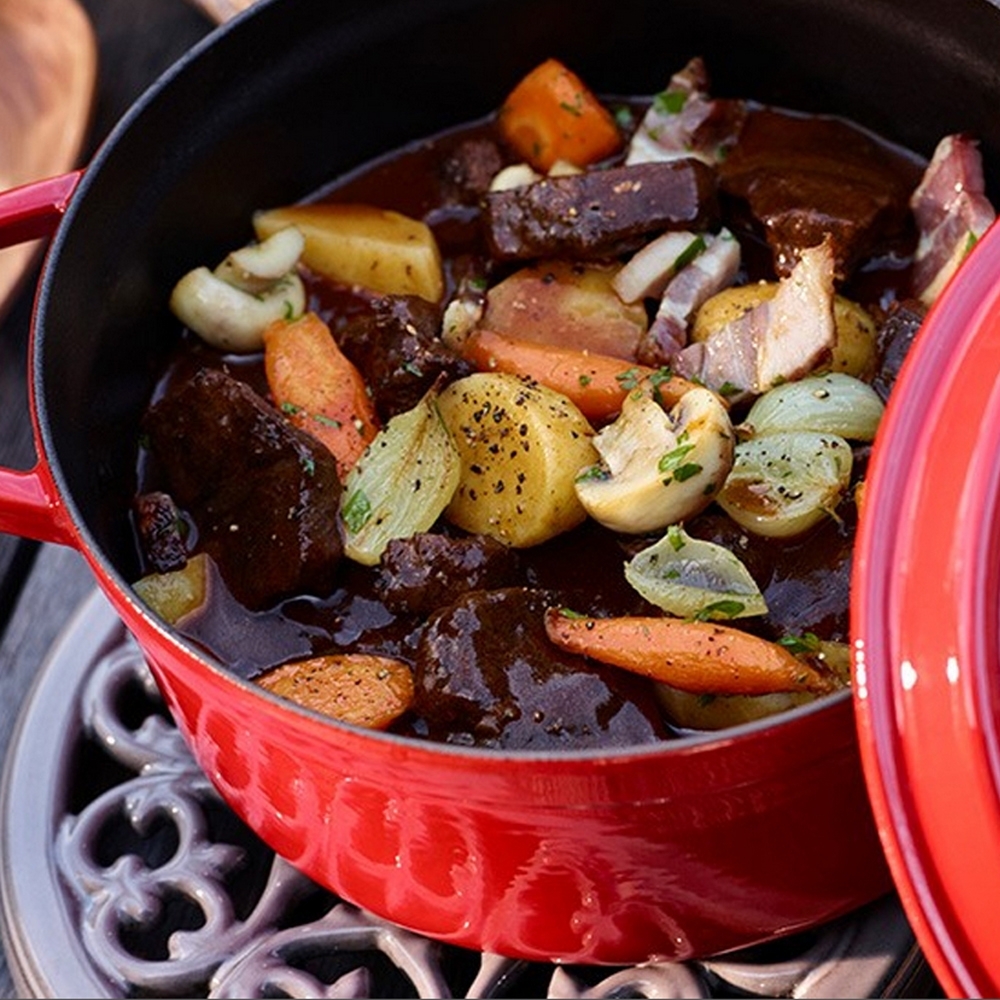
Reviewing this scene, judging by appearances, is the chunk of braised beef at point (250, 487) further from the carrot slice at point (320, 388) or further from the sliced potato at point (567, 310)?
the sliced potato at point (567, 310)

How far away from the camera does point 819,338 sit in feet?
7.07

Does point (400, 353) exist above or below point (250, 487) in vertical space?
above

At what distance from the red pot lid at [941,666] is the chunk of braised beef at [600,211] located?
0.79 m

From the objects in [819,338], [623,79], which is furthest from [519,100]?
[819,338]

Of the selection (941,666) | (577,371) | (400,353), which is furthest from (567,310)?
(941,666)

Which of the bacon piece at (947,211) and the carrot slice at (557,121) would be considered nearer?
the bacon piece at (947,211)

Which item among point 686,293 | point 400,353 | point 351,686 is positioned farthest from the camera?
point 686,293

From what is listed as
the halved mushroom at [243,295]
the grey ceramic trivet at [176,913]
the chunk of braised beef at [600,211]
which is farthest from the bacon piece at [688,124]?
the grey ceramic trivet at [176,913]

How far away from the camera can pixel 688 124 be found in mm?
2631

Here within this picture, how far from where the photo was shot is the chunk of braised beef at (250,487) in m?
2.12

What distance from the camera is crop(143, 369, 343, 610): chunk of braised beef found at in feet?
6.95

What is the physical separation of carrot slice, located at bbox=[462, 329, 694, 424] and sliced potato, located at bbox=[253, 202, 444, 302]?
21 centimetres

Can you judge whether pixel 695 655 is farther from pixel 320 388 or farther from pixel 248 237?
pixel 248 237

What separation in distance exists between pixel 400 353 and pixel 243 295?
369mm
